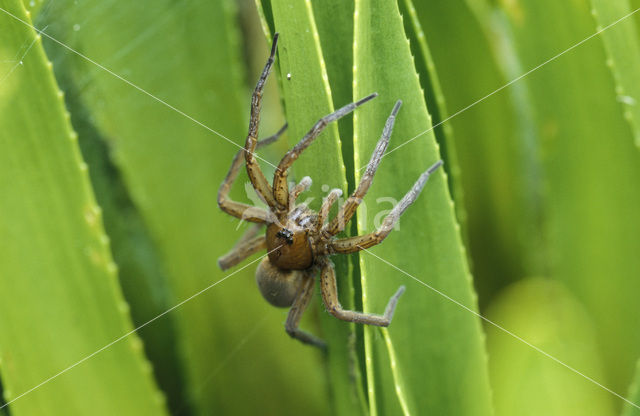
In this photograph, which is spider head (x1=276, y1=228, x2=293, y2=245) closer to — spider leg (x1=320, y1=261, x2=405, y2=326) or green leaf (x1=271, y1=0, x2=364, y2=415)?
spider leg (x1=320, y1=261, x2=405, y2=326)

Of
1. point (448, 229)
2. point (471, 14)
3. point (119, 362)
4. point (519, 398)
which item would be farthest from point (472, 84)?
point (119, 362)

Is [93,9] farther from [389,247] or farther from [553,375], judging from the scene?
[553,375]

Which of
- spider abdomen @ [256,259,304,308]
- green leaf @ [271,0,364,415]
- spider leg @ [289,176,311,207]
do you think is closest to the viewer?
green leaf @ [271,0,364,415]

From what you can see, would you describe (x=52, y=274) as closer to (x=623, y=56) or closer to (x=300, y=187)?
(x=300, y=187)

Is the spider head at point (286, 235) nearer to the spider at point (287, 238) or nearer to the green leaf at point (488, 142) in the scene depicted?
the spider at point (287, 238)

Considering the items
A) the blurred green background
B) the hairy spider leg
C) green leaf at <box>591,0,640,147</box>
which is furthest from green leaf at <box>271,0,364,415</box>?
green leaf at <box>591,0,640,147</box>
